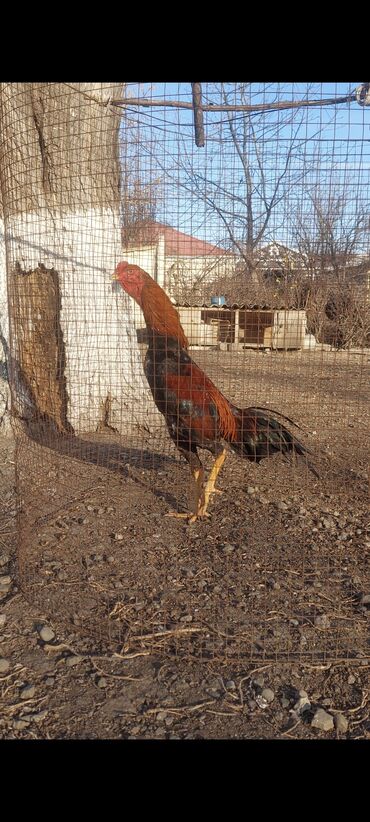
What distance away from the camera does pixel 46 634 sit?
2.43 meters

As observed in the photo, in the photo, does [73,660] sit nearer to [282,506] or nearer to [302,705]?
[302,705]

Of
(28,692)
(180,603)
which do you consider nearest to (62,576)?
(180,603)

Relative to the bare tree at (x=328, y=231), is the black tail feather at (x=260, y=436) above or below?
below

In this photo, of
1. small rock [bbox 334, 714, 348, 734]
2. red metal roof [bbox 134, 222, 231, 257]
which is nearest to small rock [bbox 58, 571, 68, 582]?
small rock [bbox 334, 714, 348, 734]

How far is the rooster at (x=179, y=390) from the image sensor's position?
3.53 metres

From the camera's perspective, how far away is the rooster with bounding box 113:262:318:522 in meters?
3.53

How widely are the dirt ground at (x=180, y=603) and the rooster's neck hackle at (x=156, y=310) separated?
112 cm

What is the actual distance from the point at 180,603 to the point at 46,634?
0.66 metres

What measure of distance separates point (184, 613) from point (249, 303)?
399 cm

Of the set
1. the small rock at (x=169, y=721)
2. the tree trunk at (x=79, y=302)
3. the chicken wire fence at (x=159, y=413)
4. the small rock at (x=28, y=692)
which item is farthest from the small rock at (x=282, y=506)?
the small rock at (x=28, y=692)

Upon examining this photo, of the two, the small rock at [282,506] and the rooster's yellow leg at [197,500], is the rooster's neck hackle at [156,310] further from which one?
the small rock at [282,506]

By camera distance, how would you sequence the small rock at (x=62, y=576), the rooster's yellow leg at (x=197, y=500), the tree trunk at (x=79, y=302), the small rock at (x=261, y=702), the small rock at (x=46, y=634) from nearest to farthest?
the small rock at (x=261, y=702), the small rock at (x=46, y=634), the small rock at (x=62, y=576), the rooster's yellow leg at (x=197, y=500), the tree trunk at (x=79, y=302)

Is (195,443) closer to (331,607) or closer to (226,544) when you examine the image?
(226,544)

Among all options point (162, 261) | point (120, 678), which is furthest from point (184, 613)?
point (162, 261)
